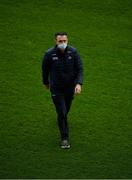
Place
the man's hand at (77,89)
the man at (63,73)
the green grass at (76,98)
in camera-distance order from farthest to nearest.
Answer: the man at (63,73) < the man's hand at (77,89) < the green grass at (76,98)

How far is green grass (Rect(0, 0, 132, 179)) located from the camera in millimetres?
7770

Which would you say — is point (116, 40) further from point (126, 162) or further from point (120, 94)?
point (126, 162)

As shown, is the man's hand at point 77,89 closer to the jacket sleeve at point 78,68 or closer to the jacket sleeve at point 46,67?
the jacket sleeve at point 78,68

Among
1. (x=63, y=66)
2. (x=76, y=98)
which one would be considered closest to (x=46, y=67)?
(x=63, y=66)

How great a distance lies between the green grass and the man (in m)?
0.47

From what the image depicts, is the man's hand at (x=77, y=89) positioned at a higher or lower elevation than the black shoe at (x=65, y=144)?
higher

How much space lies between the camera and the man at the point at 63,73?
8.12 meters

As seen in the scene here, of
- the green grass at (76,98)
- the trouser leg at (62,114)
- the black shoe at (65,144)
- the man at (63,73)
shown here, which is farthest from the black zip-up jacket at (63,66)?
the green grass at (76,98)

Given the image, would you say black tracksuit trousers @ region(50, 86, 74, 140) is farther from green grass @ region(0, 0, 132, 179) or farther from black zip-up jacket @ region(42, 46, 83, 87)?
green grass @ region(0, 0, 132, 179)

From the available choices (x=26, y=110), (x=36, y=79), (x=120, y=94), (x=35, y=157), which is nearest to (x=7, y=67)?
(x=36, y=79)

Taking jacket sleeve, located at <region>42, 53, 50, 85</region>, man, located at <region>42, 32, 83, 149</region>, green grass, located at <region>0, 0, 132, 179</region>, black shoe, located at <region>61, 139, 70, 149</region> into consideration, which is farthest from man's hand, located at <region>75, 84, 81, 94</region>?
green grass, located at <region>0, 0, 132, 179</region>

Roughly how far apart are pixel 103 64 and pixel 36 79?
1462 millimetres

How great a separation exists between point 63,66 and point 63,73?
0.34 ft

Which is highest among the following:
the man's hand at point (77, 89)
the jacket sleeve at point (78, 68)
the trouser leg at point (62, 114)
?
the jacket sleeve at point (78, 68)
